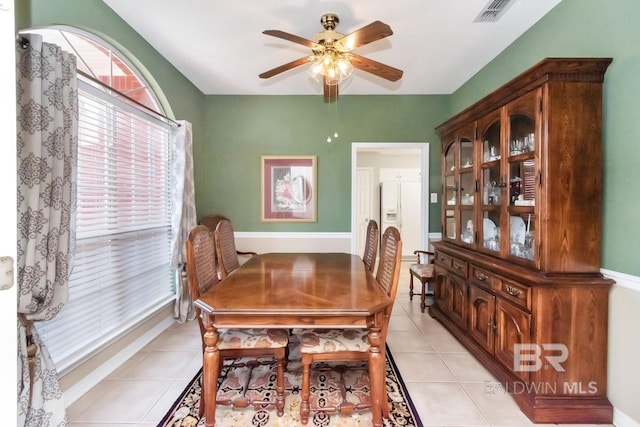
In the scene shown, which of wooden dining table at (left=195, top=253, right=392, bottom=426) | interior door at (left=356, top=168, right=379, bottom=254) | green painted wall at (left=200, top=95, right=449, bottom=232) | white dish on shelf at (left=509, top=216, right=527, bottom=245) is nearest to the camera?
wooden dining table at (left=195, top=253, right=392, bottom=426)

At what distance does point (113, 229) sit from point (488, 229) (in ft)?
9.98

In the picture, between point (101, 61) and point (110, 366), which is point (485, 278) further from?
point (101, 61)

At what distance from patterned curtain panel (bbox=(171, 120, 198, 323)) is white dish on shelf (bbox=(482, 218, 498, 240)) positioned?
2.79 metres

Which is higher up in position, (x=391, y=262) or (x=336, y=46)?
(x=336, y=46)

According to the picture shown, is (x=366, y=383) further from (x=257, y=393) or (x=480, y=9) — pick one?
(x=480, y=9)

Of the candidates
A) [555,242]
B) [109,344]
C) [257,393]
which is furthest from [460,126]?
[109,344]

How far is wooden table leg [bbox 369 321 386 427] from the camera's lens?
1419 millimetres

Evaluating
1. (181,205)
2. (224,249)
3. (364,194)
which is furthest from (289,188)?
(364,194)

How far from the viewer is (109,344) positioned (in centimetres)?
206

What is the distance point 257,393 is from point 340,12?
9.04 feet

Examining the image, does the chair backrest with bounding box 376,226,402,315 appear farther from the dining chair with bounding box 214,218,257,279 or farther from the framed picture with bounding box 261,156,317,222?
the framed picture with bounding box 261,156,317,222

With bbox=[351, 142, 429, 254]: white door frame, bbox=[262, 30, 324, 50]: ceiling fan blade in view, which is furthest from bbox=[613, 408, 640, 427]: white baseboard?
bbox=[262, 30, 324, 50]: ceiling fan blade

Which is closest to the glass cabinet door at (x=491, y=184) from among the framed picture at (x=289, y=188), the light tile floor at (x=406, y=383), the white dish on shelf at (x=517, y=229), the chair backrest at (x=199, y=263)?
the white dish on shelf at (x=517, y=229)

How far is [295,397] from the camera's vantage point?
182 cm
